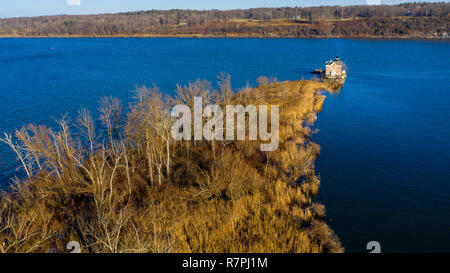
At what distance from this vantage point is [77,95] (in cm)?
4550

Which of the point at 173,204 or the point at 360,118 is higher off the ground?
the point at 360,118

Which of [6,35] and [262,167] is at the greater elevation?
[6,35]

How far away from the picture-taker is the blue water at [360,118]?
18.0 metres

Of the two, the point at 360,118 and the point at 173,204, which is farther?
the point at 360,118

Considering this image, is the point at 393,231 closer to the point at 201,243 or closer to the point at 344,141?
the point at 201,243

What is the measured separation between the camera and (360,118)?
1485 inches

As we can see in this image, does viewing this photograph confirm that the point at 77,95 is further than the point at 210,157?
Yes

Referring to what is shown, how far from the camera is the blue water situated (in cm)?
1802

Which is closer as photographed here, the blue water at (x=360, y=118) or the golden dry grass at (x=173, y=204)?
the golden dry grass at (x=173, y=204)

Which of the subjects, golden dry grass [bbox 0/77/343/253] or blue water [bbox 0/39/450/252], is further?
blue water [bbox 0/39/450/252]
